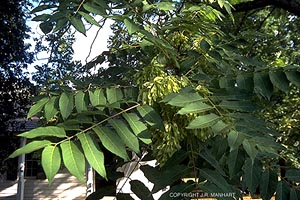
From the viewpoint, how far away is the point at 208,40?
186cm

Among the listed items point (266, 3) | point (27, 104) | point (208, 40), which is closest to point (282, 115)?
point (266, 3)

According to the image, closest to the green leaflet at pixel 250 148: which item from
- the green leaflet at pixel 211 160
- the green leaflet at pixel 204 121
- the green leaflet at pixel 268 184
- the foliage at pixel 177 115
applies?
the foliage at pixel 177 115

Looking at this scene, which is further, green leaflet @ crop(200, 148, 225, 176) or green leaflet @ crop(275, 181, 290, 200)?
green leaflet @ crop(275, 181, 290, 200)

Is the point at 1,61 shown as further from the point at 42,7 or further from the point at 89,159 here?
the point at 89,159

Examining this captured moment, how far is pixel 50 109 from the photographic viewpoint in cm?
171

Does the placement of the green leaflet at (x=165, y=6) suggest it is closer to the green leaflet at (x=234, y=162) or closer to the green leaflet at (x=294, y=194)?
the green leaflet at (x=234, y=162)

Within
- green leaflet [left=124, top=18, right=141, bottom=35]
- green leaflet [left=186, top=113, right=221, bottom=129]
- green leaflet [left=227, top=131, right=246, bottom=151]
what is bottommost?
green leaflet [left=227, top=131, right=246, bottom=151]

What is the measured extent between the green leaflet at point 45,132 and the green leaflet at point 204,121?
1.47ft

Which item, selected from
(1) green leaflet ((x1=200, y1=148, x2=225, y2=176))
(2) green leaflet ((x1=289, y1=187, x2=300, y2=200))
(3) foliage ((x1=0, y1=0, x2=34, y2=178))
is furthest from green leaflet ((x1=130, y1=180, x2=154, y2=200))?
(3) foliage ((x1=0, y1=0, x2=34, y2=178))

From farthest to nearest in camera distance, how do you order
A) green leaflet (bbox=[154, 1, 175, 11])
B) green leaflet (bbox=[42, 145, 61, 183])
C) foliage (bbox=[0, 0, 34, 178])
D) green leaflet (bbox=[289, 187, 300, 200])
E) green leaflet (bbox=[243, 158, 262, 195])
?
foliage (bbox=[0, 0, 34, 178]) < green leaflet (bbox=[154, 1, 175, 11]) < green leaflet (bbox=[289, 187, 300, 200]) < green leaflet (bbox=[243, 158, 262, 195]) < green leaflet (bbox=[42, 145, 61, 183])

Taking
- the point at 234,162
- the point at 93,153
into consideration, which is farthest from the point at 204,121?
the point at 93,153

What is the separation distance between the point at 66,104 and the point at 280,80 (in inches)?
39.2

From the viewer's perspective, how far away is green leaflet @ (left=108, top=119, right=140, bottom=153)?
1399 millimetres

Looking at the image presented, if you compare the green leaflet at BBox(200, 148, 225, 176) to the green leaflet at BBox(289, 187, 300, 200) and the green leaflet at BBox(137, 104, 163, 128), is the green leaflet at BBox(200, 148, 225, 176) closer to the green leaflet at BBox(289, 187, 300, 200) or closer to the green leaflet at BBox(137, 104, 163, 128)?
the green leaflet at BBox(137, 104, 163, 128)
